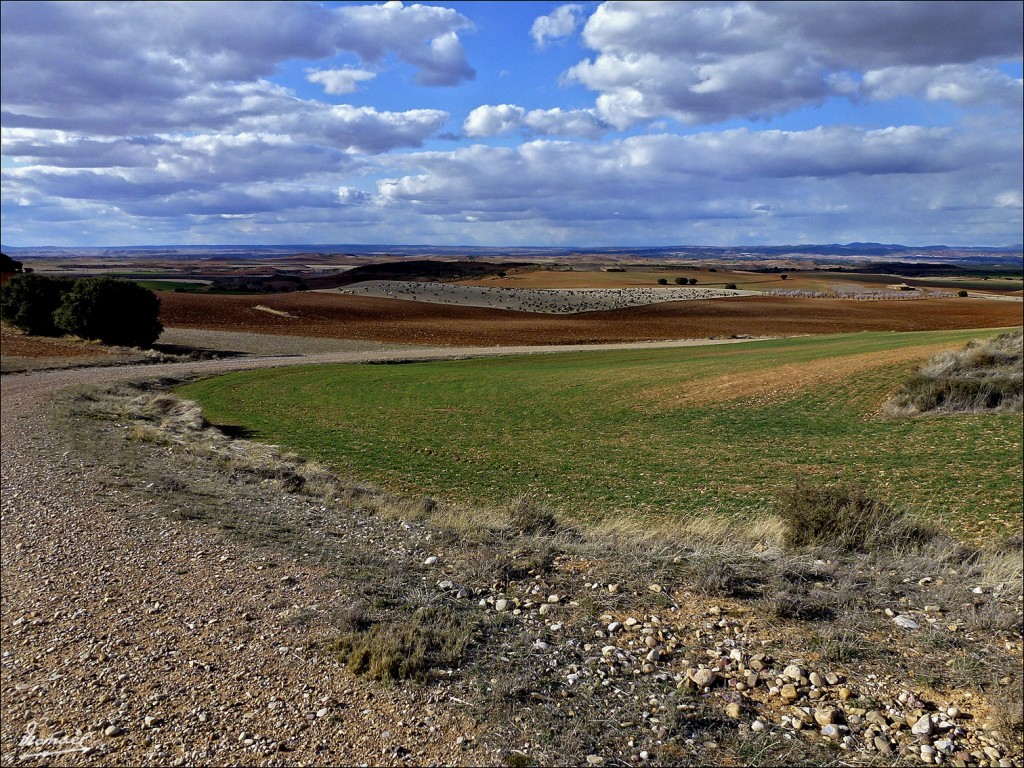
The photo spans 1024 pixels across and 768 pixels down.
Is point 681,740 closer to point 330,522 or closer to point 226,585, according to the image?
point 226,585

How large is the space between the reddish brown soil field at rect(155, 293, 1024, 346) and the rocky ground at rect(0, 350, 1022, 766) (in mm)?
55967

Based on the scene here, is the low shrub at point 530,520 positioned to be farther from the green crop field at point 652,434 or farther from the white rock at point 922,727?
the white rock at point 922,727

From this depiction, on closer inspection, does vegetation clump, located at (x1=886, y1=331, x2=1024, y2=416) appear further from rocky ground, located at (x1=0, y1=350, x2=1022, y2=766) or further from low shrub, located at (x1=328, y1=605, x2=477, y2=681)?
low shrub, located at (x1=328, y1=605, x2=477, y2=681)

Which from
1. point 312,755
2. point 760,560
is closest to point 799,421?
point 760,560

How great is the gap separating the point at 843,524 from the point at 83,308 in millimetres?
55212

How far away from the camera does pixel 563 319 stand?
8375 centimetres

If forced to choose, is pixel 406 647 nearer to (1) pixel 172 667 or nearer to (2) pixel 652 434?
(1) pixel 172 667

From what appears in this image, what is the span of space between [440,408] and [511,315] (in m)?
58.8

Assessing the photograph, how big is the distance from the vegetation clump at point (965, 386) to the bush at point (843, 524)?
48.0 feet

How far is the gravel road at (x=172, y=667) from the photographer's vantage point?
19.8ft

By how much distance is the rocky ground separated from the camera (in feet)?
19.5

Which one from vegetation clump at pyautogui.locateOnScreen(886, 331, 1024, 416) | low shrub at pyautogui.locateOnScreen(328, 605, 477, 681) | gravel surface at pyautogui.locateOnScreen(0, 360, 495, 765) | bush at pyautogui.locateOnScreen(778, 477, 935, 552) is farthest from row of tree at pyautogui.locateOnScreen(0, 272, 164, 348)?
bush at pyautogui.locateOnScreen(778, 477, 935, 552)

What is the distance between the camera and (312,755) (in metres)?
5.81

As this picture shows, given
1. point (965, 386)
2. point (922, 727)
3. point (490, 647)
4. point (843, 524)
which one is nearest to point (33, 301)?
point (490, 647)
